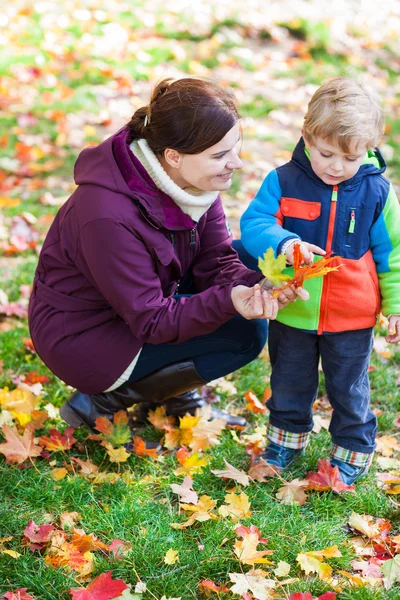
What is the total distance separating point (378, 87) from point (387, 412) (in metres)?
4.71

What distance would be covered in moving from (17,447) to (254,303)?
1.05 meters

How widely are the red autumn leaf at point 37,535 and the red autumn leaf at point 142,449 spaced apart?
524 mm

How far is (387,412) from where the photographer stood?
3.04 meters

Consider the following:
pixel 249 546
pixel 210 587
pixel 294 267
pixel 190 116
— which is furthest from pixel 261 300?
pixel 210 587

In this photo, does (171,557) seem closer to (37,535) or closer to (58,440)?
(37,535)

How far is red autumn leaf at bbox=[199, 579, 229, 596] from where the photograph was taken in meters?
2.11

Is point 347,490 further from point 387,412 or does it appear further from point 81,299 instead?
point 81,299

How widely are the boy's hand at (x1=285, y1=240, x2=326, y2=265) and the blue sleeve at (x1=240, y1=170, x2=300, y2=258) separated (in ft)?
0.24

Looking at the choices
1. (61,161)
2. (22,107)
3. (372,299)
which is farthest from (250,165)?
(372,299)

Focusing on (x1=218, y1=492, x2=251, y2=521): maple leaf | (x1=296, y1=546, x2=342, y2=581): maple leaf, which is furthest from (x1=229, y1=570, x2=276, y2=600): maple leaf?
(x1=218, y1=492, x2=251, y2=521): maple leaf

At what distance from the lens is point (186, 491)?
2.54 meters

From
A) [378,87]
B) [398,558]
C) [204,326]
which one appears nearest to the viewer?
[398,558]

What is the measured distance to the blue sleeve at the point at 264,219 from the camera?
91.6 inches

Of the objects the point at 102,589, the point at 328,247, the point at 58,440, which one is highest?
the point at 328,247
